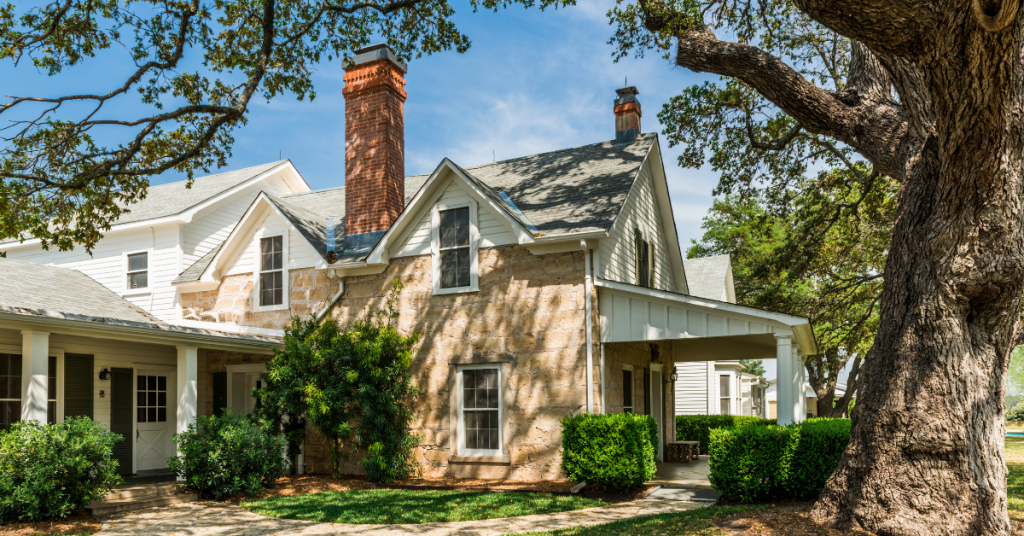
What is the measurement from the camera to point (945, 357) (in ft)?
23.6

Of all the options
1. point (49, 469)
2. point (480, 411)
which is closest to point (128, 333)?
point (49, 469)

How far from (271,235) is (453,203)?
4.54 m

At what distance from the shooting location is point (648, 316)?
474 inches

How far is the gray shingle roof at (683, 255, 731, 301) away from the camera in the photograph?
26.1m

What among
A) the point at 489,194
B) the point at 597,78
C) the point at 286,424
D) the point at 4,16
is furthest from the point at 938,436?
the point at 4,16

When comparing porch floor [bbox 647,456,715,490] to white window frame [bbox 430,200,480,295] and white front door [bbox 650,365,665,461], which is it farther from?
white window frame [bbox 430,200,480,295]

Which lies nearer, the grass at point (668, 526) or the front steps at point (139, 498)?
the grass at point (668, 526)

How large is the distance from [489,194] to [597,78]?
17.4 ft

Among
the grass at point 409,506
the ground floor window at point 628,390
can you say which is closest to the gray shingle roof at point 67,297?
the grass at point 409,506

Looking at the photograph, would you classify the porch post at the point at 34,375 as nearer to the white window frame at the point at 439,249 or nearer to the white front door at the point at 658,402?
the white window frame at the point at 439,249

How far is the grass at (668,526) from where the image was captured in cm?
746

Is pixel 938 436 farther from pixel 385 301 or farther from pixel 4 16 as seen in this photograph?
pixel 4 16

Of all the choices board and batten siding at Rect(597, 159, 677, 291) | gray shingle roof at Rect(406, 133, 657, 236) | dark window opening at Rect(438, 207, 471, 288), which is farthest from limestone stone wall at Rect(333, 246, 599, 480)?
board and batten siding at Rect(597, 159, 677, 291)

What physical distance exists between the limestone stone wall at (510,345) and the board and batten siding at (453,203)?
159 mm
